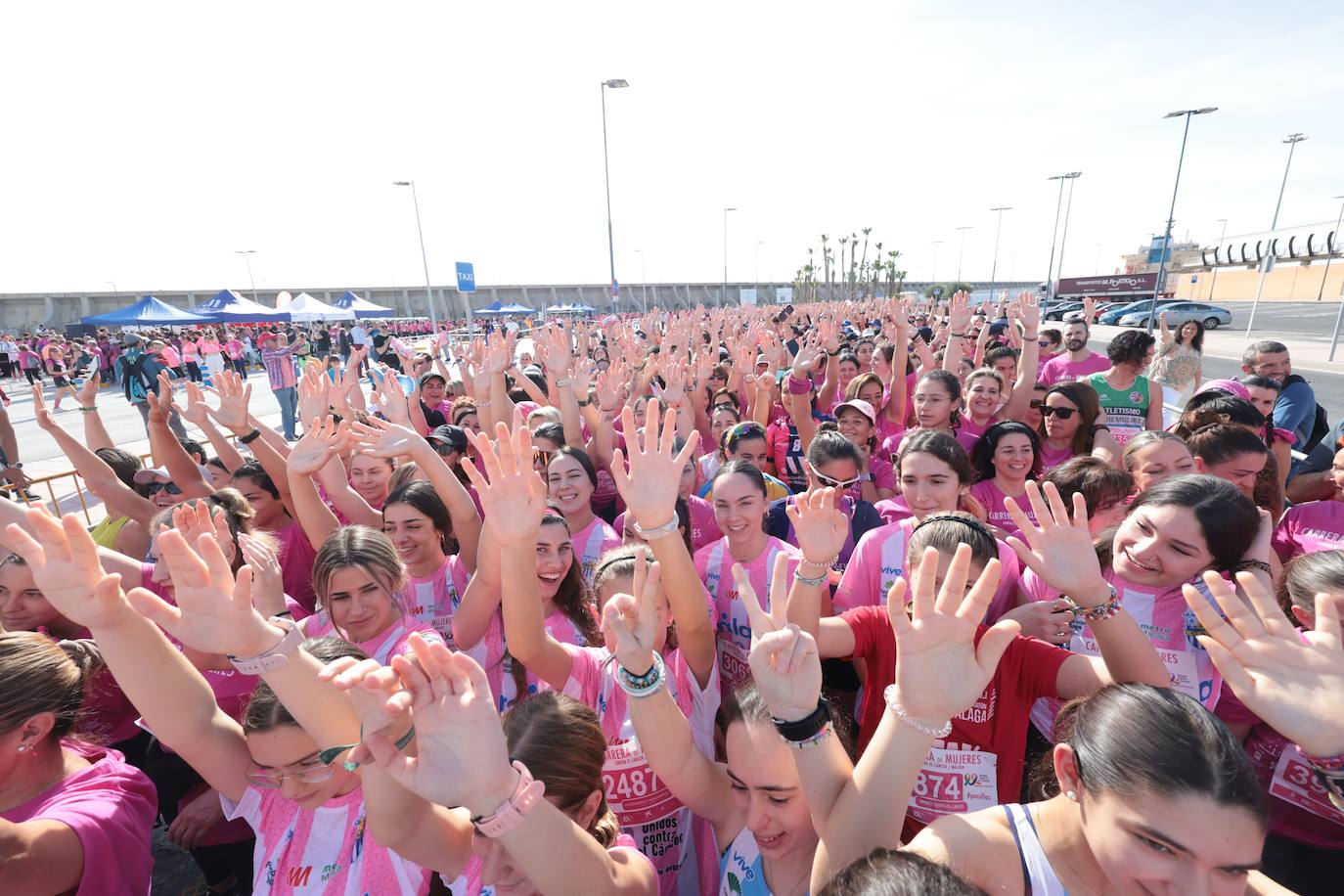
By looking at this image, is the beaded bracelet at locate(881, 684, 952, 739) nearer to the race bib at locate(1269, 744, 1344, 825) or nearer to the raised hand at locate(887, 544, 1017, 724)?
the raised hand at locate(887, 544, 1017, 724)

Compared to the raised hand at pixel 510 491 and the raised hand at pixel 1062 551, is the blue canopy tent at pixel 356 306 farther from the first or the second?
the raised hand at pixel 1062 551

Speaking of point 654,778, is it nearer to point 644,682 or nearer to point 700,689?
point 700,689

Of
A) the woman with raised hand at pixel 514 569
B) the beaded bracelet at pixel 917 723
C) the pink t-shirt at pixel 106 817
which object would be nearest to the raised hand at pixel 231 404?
the woman with raised hand at pixel 514 569

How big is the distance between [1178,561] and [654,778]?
1.94 metres

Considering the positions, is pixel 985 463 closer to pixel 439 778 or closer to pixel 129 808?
pixel 439 778

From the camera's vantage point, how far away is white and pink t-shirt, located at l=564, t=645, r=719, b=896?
2.01 meters

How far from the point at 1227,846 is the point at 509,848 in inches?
55.6

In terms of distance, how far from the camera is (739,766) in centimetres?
162

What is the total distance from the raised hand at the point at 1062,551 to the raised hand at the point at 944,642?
43cm

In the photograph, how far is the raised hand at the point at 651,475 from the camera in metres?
2.23

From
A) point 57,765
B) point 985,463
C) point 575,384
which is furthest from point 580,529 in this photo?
point 985,463

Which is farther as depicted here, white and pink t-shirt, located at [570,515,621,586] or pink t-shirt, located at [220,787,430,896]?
white and pink t-shirt, located at [570,515,621,586]

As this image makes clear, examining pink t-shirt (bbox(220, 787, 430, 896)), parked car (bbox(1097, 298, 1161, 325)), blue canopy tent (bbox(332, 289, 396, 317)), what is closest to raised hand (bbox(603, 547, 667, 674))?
pink t-shirt (bbox(220, 787, 430, 896))

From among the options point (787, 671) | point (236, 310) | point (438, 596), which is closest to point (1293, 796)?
A: point (787, 671)
